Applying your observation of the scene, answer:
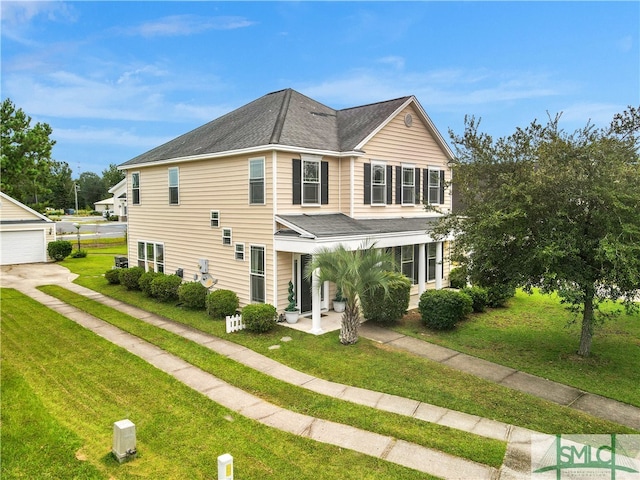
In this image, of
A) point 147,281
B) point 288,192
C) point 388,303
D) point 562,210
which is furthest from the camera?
point 147,281

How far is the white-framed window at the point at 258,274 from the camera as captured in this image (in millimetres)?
14539

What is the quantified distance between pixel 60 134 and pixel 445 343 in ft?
135

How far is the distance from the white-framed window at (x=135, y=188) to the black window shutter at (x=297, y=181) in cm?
1054

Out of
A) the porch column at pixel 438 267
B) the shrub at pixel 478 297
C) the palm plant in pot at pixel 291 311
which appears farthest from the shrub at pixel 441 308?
the palm plant in pot at pixel 291 311

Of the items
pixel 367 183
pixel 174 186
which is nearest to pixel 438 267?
pixel 367 183

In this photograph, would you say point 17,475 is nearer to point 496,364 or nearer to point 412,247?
point 496,364

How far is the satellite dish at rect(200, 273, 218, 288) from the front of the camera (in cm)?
1652

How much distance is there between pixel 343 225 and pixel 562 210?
23.0 ft

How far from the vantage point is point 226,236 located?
1598cm

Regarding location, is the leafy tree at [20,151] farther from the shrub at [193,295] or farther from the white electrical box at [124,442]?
the white electrical box at [124,442]

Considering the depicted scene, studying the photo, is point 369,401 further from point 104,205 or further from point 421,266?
point 104,205

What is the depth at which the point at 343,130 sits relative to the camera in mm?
17672

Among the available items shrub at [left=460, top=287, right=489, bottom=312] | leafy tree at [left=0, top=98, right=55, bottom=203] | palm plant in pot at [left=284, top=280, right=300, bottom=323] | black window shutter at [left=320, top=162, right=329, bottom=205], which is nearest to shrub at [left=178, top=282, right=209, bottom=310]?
palm plant in pot at [left=284, top=280, right=300, bottom=323]

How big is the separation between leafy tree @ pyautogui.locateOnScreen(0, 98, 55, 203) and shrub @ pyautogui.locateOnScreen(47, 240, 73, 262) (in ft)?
34.8
